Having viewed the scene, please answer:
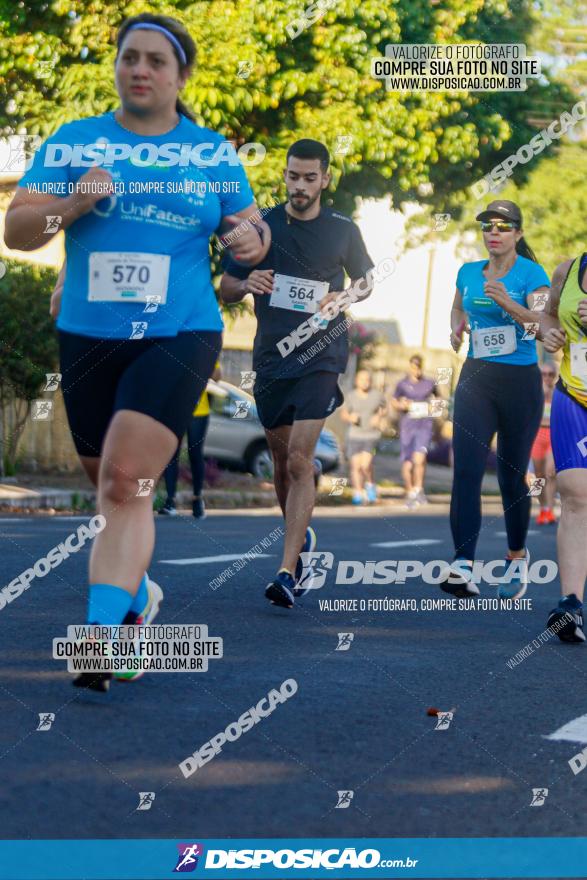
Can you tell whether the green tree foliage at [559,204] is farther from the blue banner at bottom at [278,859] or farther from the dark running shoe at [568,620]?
the blue banner at bottom at [278,859]

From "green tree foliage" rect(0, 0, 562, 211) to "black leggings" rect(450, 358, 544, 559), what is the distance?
954 cm

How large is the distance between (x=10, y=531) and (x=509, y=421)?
448 cm

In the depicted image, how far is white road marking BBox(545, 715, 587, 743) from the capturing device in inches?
188

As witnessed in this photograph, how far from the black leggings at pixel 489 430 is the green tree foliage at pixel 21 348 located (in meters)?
9.58

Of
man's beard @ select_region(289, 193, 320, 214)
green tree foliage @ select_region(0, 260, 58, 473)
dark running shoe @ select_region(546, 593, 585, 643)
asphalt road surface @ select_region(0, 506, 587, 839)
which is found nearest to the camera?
asphalt road surface @ select_region(0, 506, 587, 839)

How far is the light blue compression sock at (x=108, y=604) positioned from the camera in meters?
4.76

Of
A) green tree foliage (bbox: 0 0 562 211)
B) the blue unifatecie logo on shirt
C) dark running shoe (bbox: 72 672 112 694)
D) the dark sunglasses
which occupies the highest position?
green tree foliage (bbox: 0 0 562 211)

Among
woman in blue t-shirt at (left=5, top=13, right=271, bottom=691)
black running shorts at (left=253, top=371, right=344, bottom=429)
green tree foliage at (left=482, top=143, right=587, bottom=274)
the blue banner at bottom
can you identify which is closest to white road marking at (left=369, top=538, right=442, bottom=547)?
black running shorts at (left=253, top=371, right=344, bottom=429)

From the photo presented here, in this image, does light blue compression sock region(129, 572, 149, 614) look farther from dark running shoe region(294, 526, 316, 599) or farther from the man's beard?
the man's beard

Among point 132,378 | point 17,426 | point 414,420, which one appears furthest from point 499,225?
point 414,420

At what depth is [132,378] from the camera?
4.91m

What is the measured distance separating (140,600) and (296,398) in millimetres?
2501

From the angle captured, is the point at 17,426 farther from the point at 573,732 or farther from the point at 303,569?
the point at 573,732

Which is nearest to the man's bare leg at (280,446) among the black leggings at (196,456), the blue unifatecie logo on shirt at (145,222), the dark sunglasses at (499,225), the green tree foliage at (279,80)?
the dark sunglasses at (499,225)
